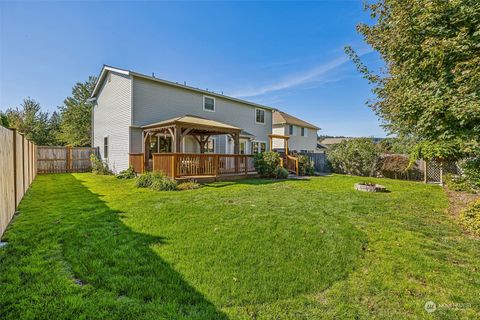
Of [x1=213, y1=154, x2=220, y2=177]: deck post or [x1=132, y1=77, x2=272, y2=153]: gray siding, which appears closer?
[x1=213, y1=154, x2=220, y2=177]: deck post

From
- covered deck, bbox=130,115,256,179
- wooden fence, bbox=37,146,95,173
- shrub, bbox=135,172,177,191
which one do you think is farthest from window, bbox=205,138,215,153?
wooden fence, bbox=37,146,95,173

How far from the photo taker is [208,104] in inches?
653

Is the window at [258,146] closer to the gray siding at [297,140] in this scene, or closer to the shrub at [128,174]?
the gray siding at [297,140]

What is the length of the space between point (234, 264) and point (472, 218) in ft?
18.6

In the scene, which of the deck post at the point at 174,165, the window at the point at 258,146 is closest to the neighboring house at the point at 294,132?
the window at the point at 258,146

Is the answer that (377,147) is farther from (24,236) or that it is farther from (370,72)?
(24,236)

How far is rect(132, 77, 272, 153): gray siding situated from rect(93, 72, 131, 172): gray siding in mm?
562

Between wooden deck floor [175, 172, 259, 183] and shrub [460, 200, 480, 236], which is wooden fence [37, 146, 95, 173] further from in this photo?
shrub [460, 200, 480, 236]

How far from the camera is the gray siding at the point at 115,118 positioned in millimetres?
13375

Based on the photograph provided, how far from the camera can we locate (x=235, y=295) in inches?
107

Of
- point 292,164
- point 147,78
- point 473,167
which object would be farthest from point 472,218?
point 147,78

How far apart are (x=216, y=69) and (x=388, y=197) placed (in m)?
14.3

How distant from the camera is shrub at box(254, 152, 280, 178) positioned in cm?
1334

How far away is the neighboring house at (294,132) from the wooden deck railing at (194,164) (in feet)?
49.5
